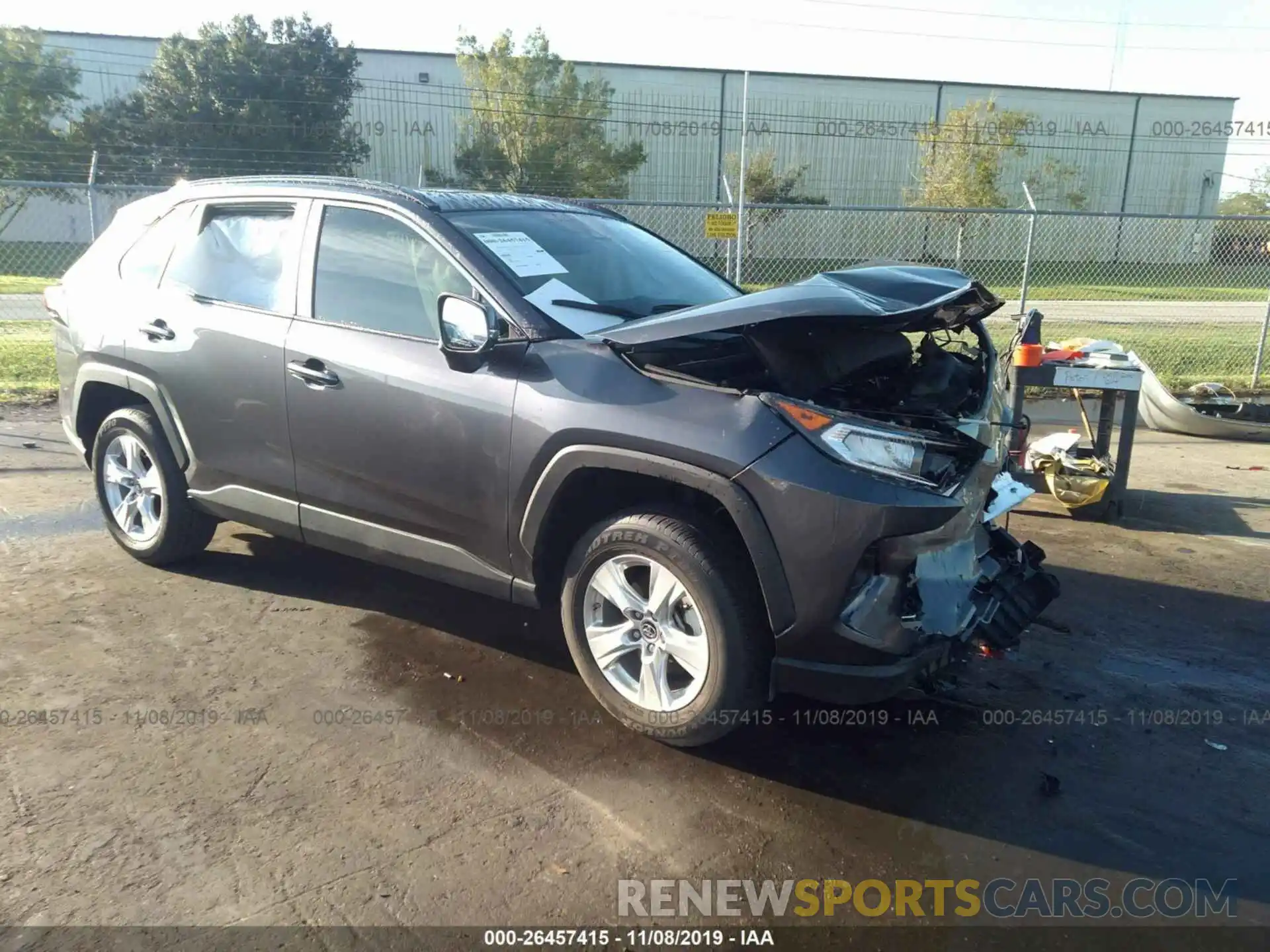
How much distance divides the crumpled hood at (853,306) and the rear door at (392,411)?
1.86 ft

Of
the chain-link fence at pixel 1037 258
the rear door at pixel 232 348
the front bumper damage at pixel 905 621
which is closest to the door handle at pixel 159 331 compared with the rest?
the rear door at pixel 232 348

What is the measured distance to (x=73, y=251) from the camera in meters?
26.2

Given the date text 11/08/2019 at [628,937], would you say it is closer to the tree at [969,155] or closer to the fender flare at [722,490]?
the fender flare at [722,490]

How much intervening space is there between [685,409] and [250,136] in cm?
3228

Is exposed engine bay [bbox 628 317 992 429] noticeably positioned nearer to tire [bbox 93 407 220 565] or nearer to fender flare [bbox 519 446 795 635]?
fender flare [bbox 519 446 795 635]

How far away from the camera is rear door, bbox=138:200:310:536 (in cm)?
429

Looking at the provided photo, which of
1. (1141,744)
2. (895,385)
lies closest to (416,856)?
(895,385)

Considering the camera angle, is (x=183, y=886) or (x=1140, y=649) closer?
(x=183, y=886)

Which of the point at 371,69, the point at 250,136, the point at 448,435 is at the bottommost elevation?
the point at 448,435

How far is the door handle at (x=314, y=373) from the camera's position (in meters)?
4.02

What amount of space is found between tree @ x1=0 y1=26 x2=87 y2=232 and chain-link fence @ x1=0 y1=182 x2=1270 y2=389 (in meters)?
1.06

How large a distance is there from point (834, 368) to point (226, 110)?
107 ft

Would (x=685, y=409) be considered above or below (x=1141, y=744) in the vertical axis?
above

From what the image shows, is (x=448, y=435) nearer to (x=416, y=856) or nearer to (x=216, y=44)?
(x=416, y=856)
